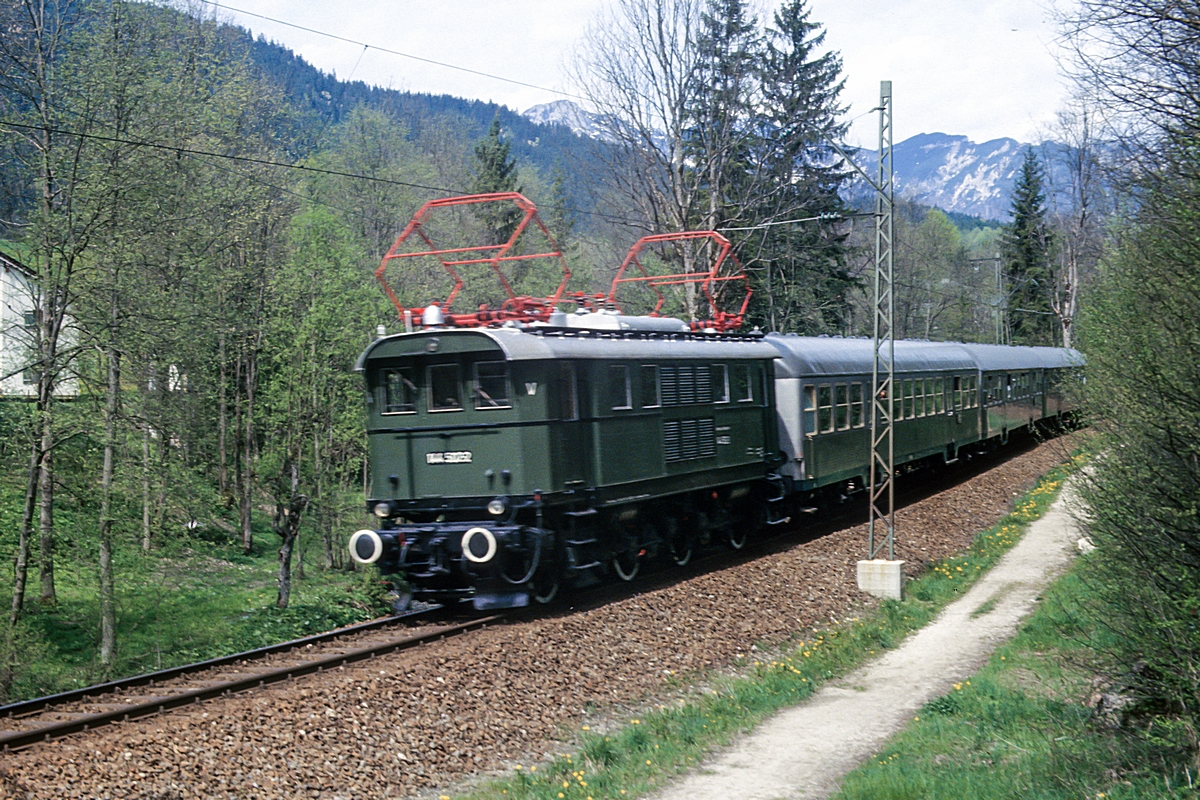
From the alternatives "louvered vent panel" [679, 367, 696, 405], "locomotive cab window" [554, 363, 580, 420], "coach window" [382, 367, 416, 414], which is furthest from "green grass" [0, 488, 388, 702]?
"louvered vent panel" [679, 367, 696, 405]

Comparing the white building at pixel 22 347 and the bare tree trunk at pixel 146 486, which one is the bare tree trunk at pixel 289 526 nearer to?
the bare tree trunk at pixel 146 486

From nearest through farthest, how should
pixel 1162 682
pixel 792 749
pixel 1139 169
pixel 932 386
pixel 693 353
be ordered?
pixel 1162 682
pixel 1139 169
pixel 792 749
pixel 693 353
pixel 932 386

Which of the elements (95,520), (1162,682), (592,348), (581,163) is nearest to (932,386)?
(581,163)

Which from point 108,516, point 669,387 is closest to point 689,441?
point 669,387

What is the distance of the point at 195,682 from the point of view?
10.4 metres

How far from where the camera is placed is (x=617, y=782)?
8266 millimetres

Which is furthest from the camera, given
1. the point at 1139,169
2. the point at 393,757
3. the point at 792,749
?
the point at 792,749

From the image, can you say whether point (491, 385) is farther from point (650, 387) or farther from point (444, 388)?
point (650, 387)

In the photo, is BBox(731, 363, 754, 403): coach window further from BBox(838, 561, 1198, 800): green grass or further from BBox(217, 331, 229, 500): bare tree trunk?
BBox(217, 331, 229, 500): bare tree trunk

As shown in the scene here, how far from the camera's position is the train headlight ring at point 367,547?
44.4ft

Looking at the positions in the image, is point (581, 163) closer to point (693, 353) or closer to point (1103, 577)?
point (693, 353)

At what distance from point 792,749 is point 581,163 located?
22.6 m

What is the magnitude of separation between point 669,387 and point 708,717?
6.58 meters

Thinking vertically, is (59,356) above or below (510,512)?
above
